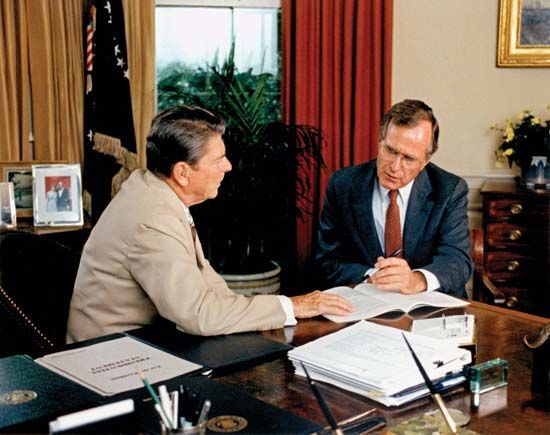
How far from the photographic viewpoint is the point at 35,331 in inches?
97.2

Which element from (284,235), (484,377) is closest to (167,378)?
(484,377)

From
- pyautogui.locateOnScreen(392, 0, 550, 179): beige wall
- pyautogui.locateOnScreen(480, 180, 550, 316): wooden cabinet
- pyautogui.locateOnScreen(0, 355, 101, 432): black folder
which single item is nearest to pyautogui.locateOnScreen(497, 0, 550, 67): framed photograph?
pyautogui.locateOnScreen(392, 0, 550, 179): beige wall

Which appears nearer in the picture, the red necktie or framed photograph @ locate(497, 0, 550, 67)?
the red necktie

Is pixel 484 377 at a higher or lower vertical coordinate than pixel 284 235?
higher

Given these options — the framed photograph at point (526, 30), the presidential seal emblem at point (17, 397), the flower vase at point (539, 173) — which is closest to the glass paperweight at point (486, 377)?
the presidential seal emblem at point (17, 397)

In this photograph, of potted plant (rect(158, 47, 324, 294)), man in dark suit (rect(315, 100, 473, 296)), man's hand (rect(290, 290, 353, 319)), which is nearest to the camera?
man's hand (rect(290, 290, 353, 319))

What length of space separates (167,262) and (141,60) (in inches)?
108

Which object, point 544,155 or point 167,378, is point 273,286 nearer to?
point 544,155

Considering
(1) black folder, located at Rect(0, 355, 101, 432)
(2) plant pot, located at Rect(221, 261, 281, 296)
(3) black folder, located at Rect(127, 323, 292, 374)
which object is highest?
(1) black folder, located at Rect(0, 355, 101, 432)

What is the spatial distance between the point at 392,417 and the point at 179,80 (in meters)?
3.77

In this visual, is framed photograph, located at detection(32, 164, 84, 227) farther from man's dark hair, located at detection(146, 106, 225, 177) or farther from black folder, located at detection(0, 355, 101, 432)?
black folder, located at detection(0, 355, 101, 432)

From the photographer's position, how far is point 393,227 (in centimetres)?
325

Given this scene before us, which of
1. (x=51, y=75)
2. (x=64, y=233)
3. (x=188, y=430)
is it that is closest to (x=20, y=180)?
(x=64, y=233)

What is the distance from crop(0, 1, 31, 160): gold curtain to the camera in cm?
435
